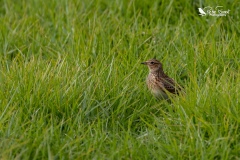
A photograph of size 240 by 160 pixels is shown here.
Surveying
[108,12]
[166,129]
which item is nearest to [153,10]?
[108,12]

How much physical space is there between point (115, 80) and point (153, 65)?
24.9 inches

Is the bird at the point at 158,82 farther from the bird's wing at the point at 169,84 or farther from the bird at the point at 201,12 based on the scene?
the bird at the point at 201,12

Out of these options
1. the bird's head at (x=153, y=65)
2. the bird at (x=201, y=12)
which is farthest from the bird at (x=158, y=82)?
the bird at (x=201, y=12)

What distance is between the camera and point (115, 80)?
6.60 metres

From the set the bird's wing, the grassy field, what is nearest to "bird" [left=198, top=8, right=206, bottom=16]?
the grassy field

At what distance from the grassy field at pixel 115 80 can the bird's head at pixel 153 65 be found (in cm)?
18

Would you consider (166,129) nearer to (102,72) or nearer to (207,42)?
(102,72)

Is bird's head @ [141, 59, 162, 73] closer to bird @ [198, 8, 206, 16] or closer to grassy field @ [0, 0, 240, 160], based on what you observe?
grassy field @ [0, 0, 240, 160]

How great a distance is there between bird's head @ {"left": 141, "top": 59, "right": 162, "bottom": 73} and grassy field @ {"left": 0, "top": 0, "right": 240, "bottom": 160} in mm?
180

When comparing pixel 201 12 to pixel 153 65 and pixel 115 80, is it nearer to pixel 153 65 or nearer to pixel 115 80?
pixel 153 65

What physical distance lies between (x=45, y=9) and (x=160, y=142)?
4076mm

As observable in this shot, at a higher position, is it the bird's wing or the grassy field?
the grassy field

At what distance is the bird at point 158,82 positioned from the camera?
22.3 feet

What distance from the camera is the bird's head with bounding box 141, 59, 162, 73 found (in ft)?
22.9
